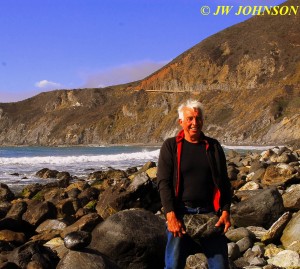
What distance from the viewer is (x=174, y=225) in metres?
4.11

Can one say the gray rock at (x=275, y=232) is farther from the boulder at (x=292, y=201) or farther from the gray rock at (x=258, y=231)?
the boulder at (x=292, y=201)

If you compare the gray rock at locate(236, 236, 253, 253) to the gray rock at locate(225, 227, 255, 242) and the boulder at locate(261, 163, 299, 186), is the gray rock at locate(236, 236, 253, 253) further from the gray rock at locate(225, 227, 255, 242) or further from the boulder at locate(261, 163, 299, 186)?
the boulder at locate(261, 163, 299, 186)

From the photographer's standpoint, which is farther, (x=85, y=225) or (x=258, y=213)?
(x=258, y=213)

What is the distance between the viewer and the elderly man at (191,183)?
4141mm

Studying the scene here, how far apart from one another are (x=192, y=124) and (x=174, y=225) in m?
0.89

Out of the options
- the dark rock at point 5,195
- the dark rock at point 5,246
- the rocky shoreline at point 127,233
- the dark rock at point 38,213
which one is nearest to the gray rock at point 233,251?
the rocky shoreline at point 127,233

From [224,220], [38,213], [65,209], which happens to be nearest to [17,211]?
[38,213]

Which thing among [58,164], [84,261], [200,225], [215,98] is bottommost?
[58,164]

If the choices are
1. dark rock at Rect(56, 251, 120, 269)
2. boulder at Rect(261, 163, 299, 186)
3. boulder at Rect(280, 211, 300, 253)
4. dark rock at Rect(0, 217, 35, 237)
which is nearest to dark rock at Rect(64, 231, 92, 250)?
dark rock at Rect(56, 251, 120, 269)

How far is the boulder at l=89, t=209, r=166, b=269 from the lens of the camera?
632 cm

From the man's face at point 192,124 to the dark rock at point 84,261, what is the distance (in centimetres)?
209

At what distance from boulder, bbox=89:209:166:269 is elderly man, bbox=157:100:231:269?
81.3 inches

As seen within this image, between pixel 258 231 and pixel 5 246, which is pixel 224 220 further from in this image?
pixel 5 246

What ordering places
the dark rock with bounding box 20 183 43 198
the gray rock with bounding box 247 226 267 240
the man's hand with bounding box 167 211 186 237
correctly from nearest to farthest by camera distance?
1. the man's hand with bounding box 167 211 186 237
2. the gray rock with bounding box 247 226 267 240
3. the dark rock with bounding box 20 183 43 198
